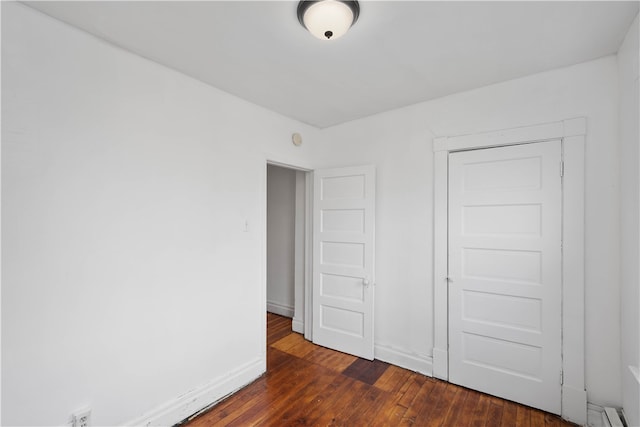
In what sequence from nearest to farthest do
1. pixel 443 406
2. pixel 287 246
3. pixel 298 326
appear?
pixel 443 406
pixel 298 326
pixel 287 246

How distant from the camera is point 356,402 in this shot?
227cm

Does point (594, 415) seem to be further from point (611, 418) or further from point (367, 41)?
point (367, 41)

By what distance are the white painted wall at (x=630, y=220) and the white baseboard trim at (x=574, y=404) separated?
0.22 meters

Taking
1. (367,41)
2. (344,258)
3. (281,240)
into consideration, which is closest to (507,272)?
(344,258)

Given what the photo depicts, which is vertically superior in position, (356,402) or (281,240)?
(281,240)

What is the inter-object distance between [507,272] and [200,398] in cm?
262

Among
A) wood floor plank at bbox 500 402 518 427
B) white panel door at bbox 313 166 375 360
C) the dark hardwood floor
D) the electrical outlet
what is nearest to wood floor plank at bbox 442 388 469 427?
the dark hardwood floor

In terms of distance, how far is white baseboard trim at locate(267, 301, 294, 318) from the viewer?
420 cm

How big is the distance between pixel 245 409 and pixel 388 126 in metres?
2.85

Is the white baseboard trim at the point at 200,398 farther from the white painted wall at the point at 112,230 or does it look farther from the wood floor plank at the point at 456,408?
the wood floor plank at the point at 456,408

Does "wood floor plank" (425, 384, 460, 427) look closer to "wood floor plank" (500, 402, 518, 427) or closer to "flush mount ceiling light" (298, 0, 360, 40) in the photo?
"wood floor plank" (500, 402, 518, 427)

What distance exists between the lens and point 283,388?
2.46m

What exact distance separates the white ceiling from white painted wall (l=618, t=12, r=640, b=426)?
0.70 ft

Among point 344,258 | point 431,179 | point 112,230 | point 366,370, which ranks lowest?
point 366,370
